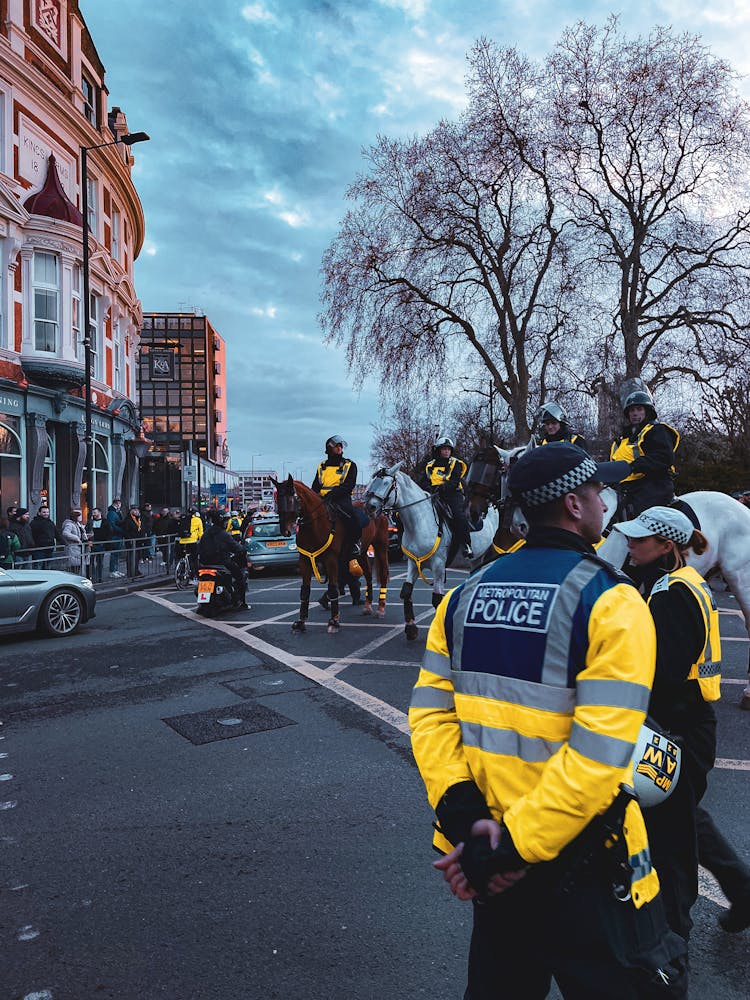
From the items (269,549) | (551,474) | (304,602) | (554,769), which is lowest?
(304,602)

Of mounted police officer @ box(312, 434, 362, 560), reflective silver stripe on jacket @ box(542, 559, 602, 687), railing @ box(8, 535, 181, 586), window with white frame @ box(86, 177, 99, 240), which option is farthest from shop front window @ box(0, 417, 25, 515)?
reflective silver stripe on jacket @ box(542, 559, 602, 687)

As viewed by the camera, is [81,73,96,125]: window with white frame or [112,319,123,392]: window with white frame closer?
[81,73,96,125]: window with white frame

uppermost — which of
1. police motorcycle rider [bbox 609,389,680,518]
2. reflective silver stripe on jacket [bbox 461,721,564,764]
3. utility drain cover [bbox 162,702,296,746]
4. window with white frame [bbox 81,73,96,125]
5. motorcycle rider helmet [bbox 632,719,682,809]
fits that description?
window with white frame [bbox 81,73,96,125]

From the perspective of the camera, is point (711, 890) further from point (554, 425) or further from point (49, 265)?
point (49, 265)

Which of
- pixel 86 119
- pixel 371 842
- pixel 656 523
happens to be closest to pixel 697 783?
pixel 656 523

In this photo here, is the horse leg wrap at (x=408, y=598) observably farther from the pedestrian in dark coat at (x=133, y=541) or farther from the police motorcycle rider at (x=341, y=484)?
the pedestrian in dark coat at (x=133, y=541)

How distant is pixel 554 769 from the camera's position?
1.67 metres

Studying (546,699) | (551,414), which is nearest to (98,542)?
(551,414)

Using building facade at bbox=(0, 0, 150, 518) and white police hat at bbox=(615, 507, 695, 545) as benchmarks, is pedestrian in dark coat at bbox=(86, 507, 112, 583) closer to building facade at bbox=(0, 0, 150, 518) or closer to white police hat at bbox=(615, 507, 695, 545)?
building facade at bbox=(0, 0, 150, 518)

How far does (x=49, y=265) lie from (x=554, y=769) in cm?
2668

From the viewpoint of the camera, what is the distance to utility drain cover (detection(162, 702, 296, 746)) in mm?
5672

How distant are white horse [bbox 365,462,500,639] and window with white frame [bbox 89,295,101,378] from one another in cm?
2135

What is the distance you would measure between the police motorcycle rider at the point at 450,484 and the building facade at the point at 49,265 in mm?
15527

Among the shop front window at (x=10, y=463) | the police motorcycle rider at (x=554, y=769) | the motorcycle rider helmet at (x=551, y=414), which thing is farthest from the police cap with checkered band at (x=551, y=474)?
the shop front window at (x=10, y=463)
